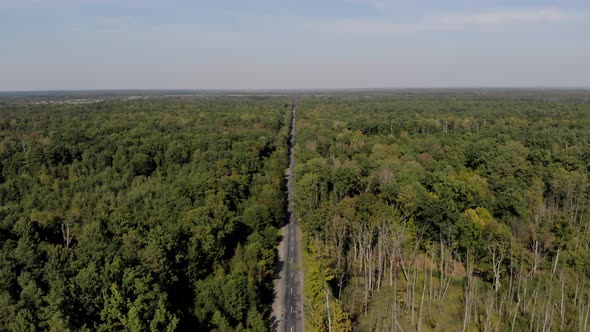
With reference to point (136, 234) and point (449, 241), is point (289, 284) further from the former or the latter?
point (449, 241)

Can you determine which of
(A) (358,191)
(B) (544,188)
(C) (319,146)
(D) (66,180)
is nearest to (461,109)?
(C) (319,146)

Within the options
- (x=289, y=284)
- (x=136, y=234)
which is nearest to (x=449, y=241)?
(x=289, y=284)

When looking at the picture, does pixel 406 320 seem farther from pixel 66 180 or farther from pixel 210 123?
pixel 210 123

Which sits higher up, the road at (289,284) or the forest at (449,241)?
the forest at (449,241)

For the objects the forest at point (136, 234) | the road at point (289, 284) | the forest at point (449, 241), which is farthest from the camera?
the road at point (289, 284)

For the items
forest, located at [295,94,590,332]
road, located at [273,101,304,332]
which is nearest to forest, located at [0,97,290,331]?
road, located at [273,101,304,332]

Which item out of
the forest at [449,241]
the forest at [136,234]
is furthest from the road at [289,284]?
the forest at [449,241]

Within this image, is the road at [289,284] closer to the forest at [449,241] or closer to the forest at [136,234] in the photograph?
the forest at [136,234]
